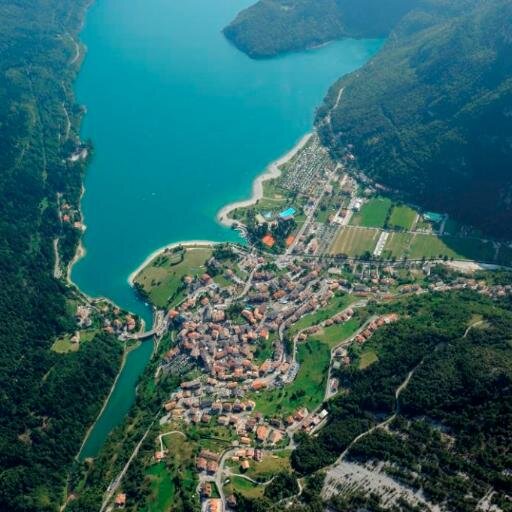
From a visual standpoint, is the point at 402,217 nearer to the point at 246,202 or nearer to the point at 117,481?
the point at 246,202

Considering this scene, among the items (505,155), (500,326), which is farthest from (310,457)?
(505,155)

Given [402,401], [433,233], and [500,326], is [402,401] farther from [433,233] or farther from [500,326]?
[433,233]

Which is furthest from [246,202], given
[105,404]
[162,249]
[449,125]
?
[105,404]

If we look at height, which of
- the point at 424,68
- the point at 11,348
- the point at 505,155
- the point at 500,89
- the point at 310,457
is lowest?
the point at 310,457

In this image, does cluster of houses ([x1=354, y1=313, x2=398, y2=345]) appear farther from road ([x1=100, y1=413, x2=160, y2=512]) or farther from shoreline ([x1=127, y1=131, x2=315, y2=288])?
shoreline ([x1=127, y1=131, x2=315, y2=288])

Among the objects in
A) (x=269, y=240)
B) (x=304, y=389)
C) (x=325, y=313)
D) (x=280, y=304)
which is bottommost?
(x=304, y=389)

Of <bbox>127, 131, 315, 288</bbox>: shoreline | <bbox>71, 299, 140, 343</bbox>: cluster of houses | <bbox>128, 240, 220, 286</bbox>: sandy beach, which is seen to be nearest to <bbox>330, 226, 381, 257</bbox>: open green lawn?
<bbox>127, 131, 315, 288</bbox>: shoreline
